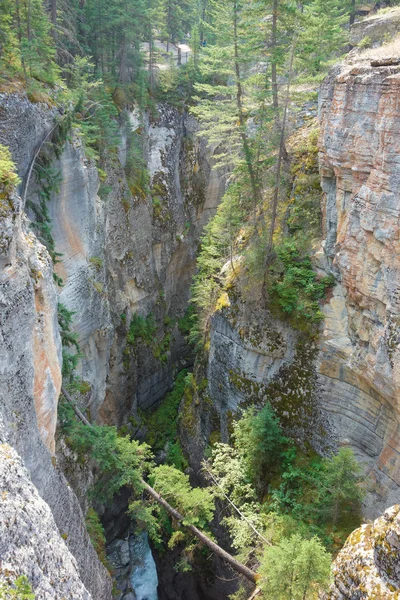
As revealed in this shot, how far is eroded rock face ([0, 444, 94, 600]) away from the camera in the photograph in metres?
4.59

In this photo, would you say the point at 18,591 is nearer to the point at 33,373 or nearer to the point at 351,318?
the point at 33,373

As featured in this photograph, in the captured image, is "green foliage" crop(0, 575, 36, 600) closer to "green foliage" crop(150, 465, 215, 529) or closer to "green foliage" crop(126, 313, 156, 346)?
"green foliage" crop(150, 465, 215, 529)

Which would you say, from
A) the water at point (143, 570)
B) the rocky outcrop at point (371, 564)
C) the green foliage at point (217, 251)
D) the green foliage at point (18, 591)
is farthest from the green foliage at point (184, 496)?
the green foliage at point (18, 591)

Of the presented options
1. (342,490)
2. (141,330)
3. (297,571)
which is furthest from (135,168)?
(297,571)

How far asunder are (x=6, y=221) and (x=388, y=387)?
36.8 ft

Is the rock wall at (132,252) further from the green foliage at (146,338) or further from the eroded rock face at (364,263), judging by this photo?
the eroded rock face at (364,263)

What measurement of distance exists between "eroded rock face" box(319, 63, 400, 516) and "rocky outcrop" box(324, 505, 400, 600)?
7.27 metres

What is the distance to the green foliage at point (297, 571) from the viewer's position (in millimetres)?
9266

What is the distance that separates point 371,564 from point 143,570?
18290 millimetres

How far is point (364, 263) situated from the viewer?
1355cm

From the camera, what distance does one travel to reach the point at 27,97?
14.2 meters

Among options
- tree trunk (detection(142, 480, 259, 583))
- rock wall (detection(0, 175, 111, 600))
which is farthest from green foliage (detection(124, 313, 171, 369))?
rock wall (detection(0, 175, 111, 600))

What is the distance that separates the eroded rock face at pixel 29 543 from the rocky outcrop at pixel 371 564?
137 inches

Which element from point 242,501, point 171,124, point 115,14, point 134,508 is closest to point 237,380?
point 242,501
